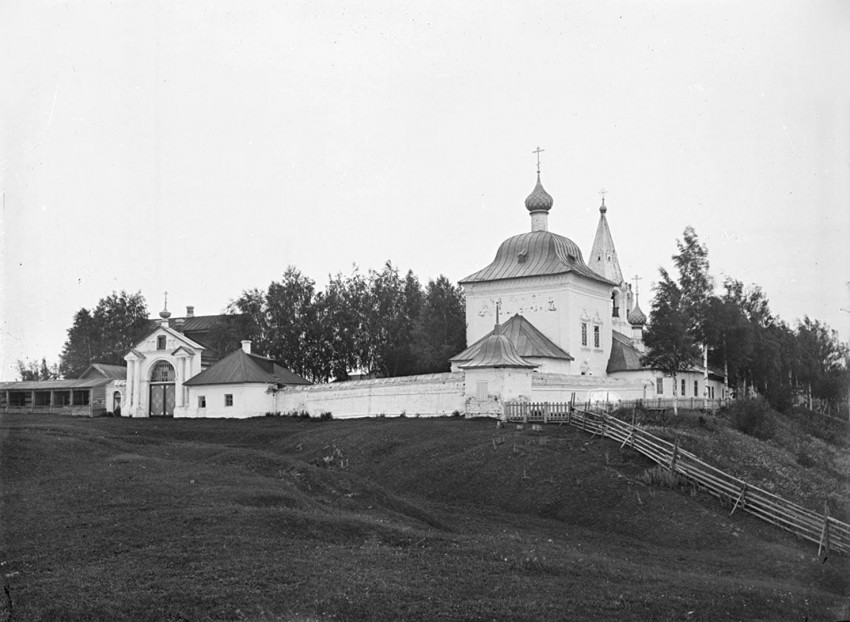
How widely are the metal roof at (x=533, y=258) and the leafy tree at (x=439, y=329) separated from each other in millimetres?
7769

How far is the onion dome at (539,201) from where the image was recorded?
49.6m

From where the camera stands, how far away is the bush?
38.5 m

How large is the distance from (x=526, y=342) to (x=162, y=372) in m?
18.2

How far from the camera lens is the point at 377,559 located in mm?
15344

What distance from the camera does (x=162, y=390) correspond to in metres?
46.8

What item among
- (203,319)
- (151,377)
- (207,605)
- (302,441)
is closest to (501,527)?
(207,605)

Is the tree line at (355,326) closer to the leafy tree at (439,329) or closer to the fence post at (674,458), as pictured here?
the leafy tree at (439,329)

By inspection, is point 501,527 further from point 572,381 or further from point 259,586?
point 572,381

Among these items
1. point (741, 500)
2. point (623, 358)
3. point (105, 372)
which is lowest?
point (741, 500)

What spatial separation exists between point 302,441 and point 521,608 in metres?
20.8

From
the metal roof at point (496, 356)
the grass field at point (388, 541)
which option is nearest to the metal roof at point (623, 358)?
the metal roof at point (496, 356)

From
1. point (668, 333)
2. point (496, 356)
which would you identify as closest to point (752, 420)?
point (668, 333)

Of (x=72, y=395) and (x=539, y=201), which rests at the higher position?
(x=539, y=201)

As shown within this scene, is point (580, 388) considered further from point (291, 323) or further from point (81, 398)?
point (81, 398)
